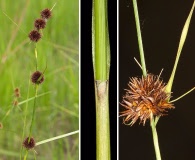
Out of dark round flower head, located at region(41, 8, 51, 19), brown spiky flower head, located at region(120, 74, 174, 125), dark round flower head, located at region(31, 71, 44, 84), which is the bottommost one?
brown spiky flower head, located at region(120, 74, 174, 125)

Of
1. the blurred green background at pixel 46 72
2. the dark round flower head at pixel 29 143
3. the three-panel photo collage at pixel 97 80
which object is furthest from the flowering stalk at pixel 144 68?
the dark round flower head at pixel 29 143

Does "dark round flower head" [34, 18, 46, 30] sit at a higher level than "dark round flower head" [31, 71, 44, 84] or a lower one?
higher

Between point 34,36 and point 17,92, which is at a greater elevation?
point 34,36

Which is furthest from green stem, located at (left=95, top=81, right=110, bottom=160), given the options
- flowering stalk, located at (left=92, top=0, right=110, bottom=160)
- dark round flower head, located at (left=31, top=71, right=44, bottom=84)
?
dark round flower head, located at (left=31, top=71, right=44, bottom=84)

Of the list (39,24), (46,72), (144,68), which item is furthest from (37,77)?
(144,68)

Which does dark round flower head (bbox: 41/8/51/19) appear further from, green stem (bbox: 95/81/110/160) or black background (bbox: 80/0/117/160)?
green stem (bbox: 95/81/110/160)

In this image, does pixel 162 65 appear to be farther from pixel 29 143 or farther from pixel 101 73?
pixel 29 143

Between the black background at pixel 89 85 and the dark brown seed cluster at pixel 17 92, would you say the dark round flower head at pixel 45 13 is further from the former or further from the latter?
the dark brown seed cluster at pixel 17 92
